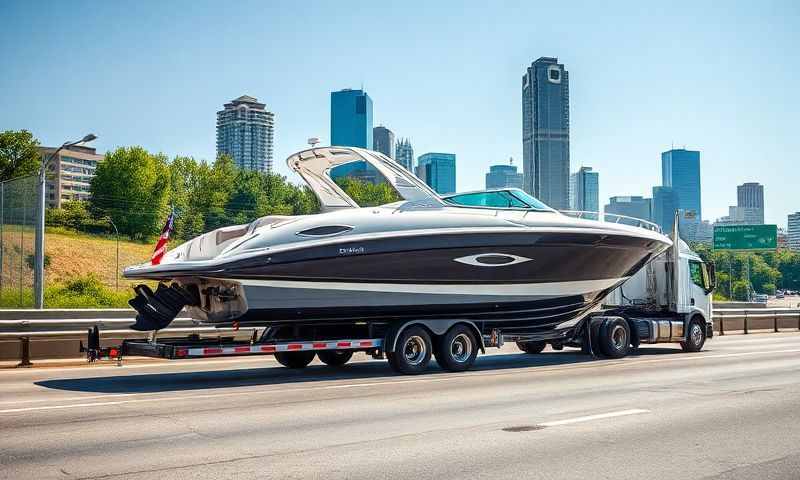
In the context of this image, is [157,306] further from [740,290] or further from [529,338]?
[740,290]

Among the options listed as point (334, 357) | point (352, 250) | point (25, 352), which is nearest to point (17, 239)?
point (25, 352)

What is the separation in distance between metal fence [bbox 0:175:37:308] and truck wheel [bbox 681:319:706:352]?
21.6 metres

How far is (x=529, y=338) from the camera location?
18.6m

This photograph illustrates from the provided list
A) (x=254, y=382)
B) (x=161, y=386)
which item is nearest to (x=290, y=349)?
(x=254, y=382)

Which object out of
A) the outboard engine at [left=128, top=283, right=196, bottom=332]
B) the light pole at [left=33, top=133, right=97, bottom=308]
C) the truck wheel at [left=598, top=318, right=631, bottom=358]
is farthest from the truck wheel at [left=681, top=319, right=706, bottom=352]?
the light pole at [left=33, top=133, right=97, bottom=308]

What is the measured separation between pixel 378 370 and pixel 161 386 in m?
5.07

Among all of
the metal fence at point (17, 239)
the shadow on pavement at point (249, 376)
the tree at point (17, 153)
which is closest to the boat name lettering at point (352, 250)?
the shadow on pavement at point (249, 376)

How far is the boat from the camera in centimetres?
1506

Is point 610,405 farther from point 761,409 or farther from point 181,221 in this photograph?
point 181,221

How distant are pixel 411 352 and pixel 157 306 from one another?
Answer: 16.7 feet

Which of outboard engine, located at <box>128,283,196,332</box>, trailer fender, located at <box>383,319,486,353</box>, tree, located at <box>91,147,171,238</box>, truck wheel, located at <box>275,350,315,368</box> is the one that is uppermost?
tree, located at <box>91,147,171,238</box>

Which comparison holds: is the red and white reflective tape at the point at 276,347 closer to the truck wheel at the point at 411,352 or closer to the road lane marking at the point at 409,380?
the truck wheel at the point at 411,352

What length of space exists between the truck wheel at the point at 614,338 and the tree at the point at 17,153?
75.4 metres

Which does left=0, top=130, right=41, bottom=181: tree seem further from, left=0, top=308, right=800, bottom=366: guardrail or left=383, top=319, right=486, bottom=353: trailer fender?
left=383, top=319, right=486, bottom=353: trailer fender
